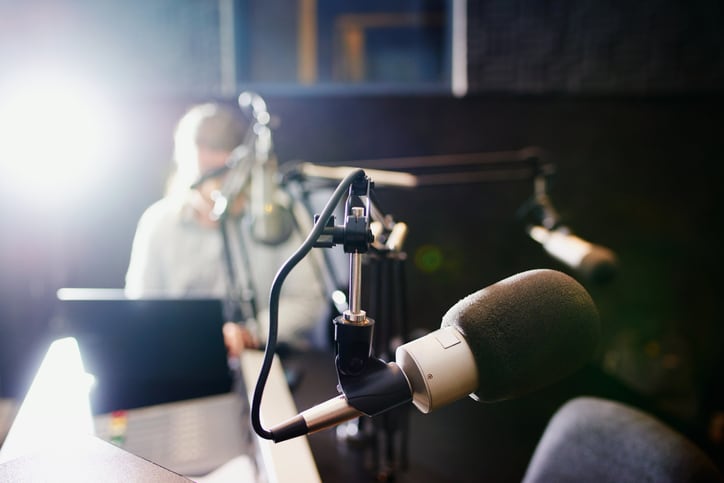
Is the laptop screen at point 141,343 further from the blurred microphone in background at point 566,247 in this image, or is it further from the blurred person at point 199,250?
the blurred microphone in background at point 566,247

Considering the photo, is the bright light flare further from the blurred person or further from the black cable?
the black cable

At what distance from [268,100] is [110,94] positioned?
27.8 inches

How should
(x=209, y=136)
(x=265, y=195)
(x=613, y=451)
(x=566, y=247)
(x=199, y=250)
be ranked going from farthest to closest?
(x=199, y=250), (x=209, y=136), (x=566, y=247), (x=265, y=195), (x=613, y=451)

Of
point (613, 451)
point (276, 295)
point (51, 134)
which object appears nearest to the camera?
point (276, 295)

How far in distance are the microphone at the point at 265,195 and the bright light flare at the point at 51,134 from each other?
5.40ft

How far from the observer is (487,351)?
500 millimetres

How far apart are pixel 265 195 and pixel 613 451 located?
2.43 ft

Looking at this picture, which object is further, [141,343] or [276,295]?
[141,343]

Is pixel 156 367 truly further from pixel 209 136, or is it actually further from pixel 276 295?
pixel 276 295

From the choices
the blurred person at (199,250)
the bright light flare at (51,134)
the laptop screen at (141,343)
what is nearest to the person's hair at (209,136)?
the blurred person at (199,250)

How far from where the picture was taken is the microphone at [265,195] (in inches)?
41.6

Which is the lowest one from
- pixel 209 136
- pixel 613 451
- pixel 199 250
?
pixel 613 451

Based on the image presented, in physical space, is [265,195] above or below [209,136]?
below

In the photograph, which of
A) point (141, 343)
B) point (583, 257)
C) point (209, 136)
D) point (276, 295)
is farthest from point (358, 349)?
point (209, 136)
